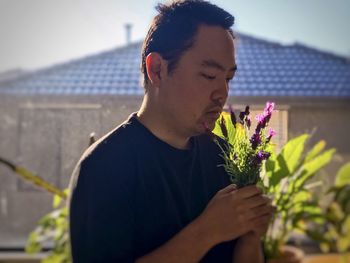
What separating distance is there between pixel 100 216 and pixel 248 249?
29 cm

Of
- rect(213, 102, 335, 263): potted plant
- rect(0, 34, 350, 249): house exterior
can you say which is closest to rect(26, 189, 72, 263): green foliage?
rect(0, 34, 350, 249): house exterior

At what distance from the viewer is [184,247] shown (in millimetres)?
580

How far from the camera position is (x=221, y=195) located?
2.00ft

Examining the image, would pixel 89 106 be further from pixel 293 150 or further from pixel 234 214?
pixel 234 214

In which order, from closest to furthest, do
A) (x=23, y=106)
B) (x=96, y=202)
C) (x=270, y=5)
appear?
(x=96, y=202) → (x=270, y=5) → (x=23, y=106)

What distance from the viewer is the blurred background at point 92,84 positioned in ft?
3.92

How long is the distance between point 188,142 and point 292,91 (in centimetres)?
100

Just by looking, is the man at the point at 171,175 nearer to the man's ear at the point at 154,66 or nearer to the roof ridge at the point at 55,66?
the man's ear at the point at 154,66

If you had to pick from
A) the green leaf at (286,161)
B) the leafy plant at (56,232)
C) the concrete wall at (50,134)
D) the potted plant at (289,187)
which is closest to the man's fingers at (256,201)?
the potted plant at (289,187)

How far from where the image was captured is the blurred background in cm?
120

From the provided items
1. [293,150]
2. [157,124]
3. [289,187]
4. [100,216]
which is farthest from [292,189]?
[100,216]

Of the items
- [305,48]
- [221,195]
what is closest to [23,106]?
[221,195]

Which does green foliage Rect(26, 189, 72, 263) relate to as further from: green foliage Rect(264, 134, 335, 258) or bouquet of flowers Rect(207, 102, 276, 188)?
bouquet of flowers Rect(207, 102, 276, 188)

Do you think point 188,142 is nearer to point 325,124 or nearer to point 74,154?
point 74,154
